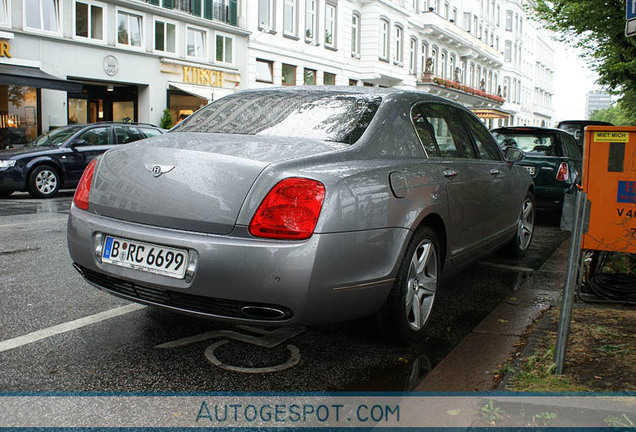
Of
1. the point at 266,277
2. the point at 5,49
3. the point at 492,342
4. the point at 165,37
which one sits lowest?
the point at 492,342

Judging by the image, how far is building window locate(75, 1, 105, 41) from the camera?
21141 millimetres

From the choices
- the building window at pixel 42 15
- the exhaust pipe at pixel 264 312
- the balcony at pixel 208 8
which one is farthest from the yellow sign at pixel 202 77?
the exhaust pipe at pixel 264 312

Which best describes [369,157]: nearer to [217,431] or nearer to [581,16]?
[217,431]

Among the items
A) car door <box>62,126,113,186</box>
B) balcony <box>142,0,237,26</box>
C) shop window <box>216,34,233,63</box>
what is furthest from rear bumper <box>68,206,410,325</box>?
shop window <box>216,34,233,63</box>

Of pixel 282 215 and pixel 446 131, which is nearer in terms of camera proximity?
pixel 282 215

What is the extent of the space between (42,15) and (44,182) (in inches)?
389

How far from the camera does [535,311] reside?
4.58 m

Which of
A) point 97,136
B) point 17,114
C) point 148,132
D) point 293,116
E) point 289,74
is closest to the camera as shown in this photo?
point 293,116

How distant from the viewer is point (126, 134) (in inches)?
560

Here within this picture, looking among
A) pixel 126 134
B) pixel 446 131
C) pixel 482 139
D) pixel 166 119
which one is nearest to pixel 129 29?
pixel 166 119

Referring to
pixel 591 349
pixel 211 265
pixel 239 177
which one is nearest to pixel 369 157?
pixel 239 177

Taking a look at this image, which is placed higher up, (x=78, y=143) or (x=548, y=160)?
(x=78, y=143)

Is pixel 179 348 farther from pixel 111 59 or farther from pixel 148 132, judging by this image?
pixel 111 59

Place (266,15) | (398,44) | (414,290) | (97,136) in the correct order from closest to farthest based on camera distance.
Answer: (414,290) → (97,136) → (266,15) → (398,44)
